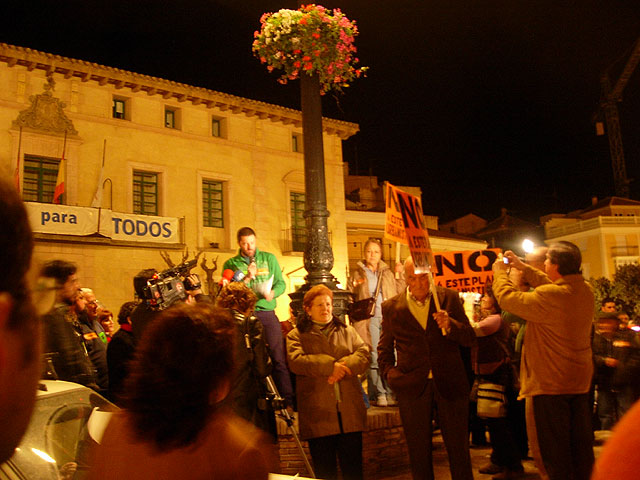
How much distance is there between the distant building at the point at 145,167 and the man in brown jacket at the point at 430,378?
1617 cm

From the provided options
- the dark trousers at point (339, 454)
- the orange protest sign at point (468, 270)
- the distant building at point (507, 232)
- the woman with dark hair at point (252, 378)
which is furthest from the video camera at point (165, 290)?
the distant building at point (507, 232)

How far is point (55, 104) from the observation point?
20375 millimetres

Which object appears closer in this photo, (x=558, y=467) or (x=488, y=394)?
(x=558, y=467)

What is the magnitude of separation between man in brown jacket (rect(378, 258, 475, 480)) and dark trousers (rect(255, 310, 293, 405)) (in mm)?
1649

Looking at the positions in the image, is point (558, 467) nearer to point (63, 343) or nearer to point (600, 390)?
point (63, 343)

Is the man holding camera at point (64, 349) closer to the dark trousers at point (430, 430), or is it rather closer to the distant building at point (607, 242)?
the dark trousers at point (430, 430)

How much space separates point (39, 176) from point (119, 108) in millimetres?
4052

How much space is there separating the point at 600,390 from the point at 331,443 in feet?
17.7

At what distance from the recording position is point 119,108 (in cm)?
2225

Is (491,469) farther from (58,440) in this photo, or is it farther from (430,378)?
(58,440)

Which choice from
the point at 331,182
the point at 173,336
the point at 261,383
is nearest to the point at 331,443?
the point at 261,383

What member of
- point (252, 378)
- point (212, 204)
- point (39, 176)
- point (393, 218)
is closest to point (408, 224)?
point (393, 218)

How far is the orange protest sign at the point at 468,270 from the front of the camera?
8.84m

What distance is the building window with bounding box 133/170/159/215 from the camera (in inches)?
875
